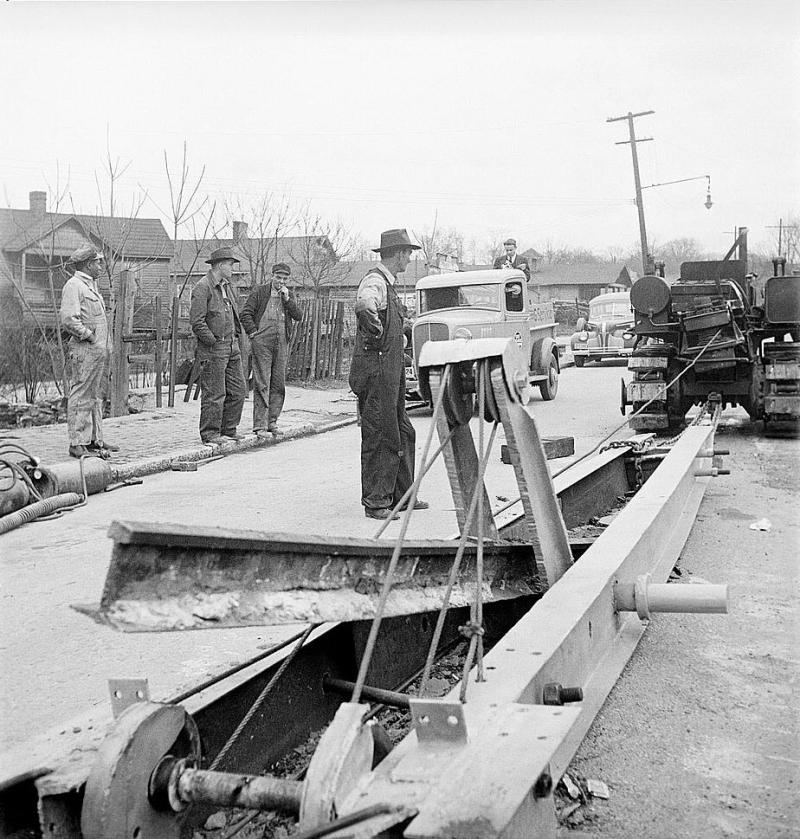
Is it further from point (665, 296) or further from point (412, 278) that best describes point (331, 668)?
point (412, 278)

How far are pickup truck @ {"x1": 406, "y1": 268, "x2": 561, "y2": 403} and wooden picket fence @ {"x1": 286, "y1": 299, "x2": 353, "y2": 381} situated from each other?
579 cm

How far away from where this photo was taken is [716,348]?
11.8 m

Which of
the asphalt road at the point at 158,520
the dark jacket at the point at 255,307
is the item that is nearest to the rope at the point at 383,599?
the asphalt road at the point at 158,520

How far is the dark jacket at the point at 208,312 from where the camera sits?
1104 centimetres

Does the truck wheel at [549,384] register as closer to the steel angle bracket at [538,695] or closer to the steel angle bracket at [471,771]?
the steel angle bracket at [538,695]

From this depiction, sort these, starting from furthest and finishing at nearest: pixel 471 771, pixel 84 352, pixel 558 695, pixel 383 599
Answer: pixel 84 352
pixel 558 695
pixel 383 599
pixel 471 771

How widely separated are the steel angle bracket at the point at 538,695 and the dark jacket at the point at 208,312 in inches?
276

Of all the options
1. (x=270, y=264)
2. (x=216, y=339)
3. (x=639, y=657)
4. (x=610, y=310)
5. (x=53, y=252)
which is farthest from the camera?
(x=270, y=264)

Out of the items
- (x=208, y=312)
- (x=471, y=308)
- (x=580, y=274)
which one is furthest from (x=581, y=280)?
(x=208, y=312)

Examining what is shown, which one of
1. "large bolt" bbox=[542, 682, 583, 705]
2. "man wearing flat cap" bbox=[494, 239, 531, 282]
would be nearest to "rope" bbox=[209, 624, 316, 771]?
"large bolt" bbox=[542, 682, 583, 705]

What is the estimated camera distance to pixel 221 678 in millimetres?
2859

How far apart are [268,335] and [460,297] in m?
4.65

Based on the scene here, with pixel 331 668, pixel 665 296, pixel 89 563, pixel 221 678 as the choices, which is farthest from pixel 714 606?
pixel 665 296

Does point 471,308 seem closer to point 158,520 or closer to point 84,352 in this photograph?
point 84,352
